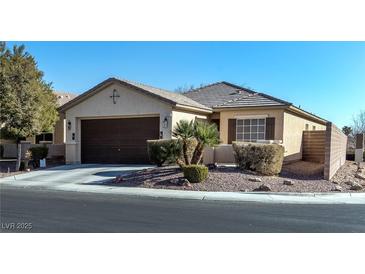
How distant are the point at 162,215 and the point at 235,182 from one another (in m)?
5.48

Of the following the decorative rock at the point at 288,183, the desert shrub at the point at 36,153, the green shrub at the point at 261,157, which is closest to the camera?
the decorative rock at the point at 288,183

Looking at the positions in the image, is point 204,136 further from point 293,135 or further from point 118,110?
point 293,135

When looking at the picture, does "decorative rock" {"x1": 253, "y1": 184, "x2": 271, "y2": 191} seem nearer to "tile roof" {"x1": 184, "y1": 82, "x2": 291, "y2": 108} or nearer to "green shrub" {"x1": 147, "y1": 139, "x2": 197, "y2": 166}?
"green shrub" {"x1": 147, "y1": 139, "x2": 197, "y2": 166}

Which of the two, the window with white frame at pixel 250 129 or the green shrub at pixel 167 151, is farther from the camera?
the window with white frame at pixel 250 129

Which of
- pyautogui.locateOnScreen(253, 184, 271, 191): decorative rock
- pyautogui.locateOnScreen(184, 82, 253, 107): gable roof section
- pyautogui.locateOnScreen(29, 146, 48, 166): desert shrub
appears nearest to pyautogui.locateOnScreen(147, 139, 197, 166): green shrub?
pyautogui.locateOnScreen(253, 184, 271, 191): decorative rock

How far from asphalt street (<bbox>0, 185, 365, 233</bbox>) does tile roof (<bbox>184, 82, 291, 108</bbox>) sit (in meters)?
9.90

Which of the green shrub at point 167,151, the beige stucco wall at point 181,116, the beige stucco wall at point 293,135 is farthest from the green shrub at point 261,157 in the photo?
the beige stucco wall at point 181,116

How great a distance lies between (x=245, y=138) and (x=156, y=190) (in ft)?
28.7

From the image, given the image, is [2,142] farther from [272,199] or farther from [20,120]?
[272,199]

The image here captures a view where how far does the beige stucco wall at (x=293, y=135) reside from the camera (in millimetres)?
19141

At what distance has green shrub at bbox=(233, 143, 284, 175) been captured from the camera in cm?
1470

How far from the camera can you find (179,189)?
12664 millimetres

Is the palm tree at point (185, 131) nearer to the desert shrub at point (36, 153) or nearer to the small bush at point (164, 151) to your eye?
the small bush at point (164, 151)

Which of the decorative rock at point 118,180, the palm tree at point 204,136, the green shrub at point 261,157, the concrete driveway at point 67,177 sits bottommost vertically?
the concrete driveway at point 67,177
